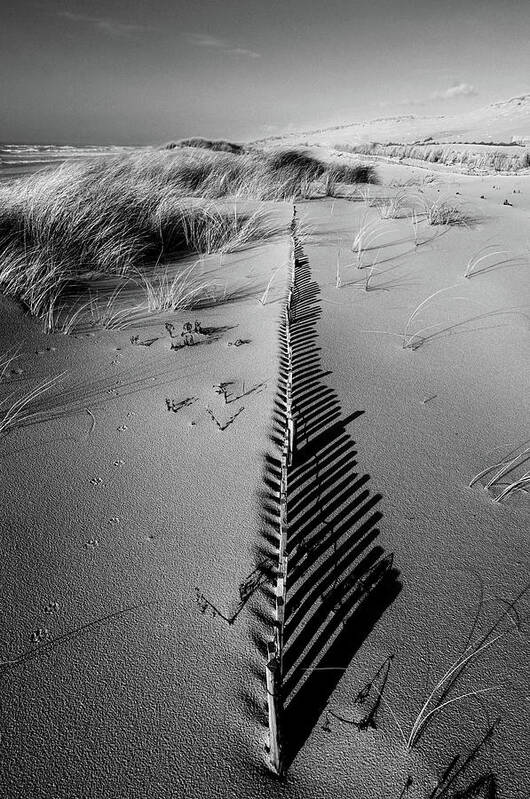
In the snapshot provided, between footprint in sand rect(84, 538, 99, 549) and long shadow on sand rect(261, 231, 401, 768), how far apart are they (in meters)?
0.60

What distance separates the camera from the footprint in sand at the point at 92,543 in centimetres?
148

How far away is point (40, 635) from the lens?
1196mm

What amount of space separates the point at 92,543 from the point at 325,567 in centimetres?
81

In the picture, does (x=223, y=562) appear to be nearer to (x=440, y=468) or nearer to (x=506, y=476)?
(x=440, y=468)

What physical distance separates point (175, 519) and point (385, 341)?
6.77 ft

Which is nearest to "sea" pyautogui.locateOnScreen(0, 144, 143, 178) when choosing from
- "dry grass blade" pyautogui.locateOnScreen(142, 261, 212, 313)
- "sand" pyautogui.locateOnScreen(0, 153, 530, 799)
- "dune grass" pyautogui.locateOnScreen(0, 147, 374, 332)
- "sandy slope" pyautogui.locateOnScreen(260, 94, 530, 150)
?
"dune grass" pyautogui.locateOnScreen(0, 147, 374, 332)

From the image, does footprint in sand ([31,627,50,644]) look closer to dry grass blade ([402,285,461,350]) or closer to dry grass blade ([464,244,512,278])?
dry grass blade ([402,285,461,350])

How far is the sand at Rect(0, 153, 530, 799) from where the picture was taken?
0.97m

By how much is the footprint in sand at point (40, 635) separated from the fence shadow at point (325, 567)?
669 mm

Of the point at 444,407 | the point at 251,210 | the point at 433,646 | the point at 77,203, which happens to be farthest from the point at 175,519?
the point at 251,210

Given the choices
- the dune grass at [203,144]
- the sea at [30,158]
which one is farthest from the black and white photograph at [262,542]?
the dune grass at [203,144]

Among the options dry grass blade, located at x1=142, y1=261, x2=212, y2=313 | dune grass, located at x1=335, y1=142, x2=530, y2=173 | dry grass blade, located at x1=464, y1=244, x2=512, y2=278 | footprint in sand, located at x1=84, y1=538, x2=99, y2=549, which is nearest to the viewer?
footprint in sand, located at x1=84, y1=538, x2=99, y2=549

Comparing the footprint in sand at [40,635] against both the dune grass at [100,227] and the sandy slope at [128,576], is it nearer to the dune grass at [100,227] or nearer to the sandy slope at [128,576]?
the sandy slope at [128,576]

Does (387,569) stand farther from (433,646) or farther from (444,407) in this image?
(444,407)
